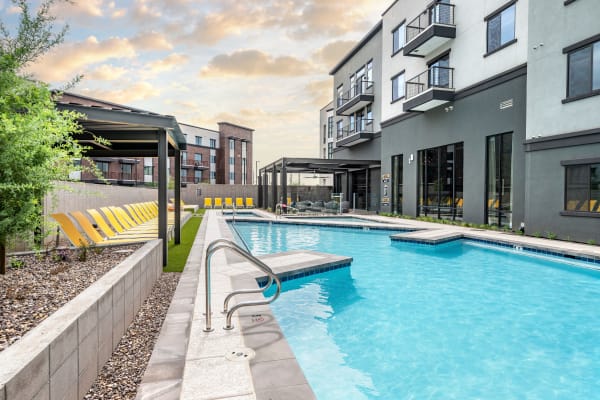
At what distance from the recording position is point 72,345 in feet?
7.37

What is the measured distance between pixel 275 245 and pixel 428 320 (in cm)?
658

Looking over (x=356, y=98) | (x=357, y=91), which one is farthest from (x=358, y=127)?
(x=357, y=91)

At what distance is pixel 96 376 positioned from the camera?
2.67m

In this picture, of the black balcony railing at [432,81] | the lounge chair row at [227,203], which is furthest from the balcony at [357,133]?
the lounge chair row at [227,203]

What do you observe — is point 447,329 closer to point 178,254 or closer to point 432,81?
point 178,254

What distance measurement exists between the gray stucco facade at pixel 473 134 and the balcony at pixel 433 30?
2667mm

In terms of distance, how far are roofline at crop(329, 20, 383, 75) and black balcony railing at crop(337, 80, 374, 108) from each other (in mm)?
2386

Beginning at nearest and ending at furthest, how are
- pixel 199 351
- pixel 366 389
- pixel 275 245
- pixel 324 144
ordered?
pixel 199 351 → pixel 366 389 → pixel 275 245 → pixel 324 144

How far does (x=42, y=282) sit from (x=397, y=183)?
1840 cm

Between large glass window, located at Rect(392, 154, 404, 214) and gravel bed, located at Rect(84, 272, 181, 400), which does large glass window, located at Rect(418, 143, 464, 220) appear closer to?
large glass window, located at Rect(392, 154, 404, 214)

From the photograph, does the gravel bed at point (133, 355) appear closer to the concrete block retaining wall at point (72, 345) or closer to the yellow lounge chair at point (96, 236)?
the concrete block retaining wall at point (72, 345)

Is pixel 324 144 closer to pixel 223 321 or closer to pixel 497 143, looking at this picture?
pixel 497 143

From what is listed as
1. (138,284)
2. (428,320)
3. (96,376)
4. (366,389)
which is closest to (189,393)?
(96,376)

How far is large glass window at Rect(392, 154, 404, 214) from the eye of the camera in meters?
19.8
